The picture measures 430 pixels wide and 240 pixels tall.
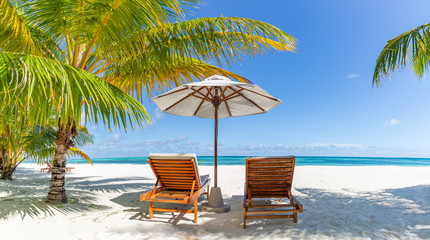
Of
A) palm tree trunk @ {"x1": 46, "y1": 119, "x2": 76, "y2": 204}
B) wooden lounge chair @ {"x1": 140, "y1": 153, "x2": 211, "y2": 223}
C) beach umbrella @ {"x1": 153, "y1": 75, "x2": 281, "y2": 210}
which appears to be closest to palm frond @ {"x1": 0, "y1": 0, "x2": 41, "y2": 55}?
palm tree trunk @ {"x1": 46, "y1": 119, "x2": 76, "y2": 204}

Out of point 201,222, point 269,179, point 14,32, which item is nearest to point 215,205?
point 201,222

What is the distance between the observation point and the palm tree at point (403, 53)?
5211 millimetres

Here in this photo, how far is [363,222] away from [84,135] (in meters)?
9.71

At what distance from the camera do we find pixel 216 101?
4.55m

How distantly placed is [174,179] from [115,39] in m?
2.34

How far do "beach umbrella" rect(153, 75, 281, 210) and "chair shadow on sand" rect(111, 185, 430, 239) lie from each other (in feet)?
3.28

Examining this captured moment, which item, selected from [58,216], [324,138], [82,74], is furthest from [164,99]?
[324,138]

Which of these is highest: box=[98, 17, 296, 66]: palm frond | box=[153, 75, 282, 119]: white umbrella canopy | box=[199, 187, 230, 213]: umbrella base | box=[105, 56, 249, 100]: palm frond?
box=[98, 17, 296, 66]: palm frond

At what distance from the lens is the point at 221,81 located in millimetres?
3838

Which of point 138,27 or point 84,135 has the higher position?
point 138,27

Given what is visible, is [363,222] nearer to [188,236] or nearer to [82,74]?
[188,236]

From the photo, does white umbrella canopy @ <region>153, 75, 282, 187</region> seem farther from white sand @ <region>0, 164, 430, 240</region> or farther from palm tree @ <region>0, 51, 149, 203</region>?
white sand @ <region>0, 164, 430, 240</region>

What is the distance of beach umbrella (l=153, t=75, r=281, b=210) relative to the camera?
4539 millimetres

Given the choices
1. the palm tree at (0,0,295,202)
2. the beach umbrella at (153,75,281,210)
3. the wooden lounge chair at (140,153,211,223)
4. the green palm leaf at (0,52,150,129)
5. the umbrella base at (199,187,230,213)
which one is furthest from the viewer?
the beach umbrella at (153,75,281,210)
